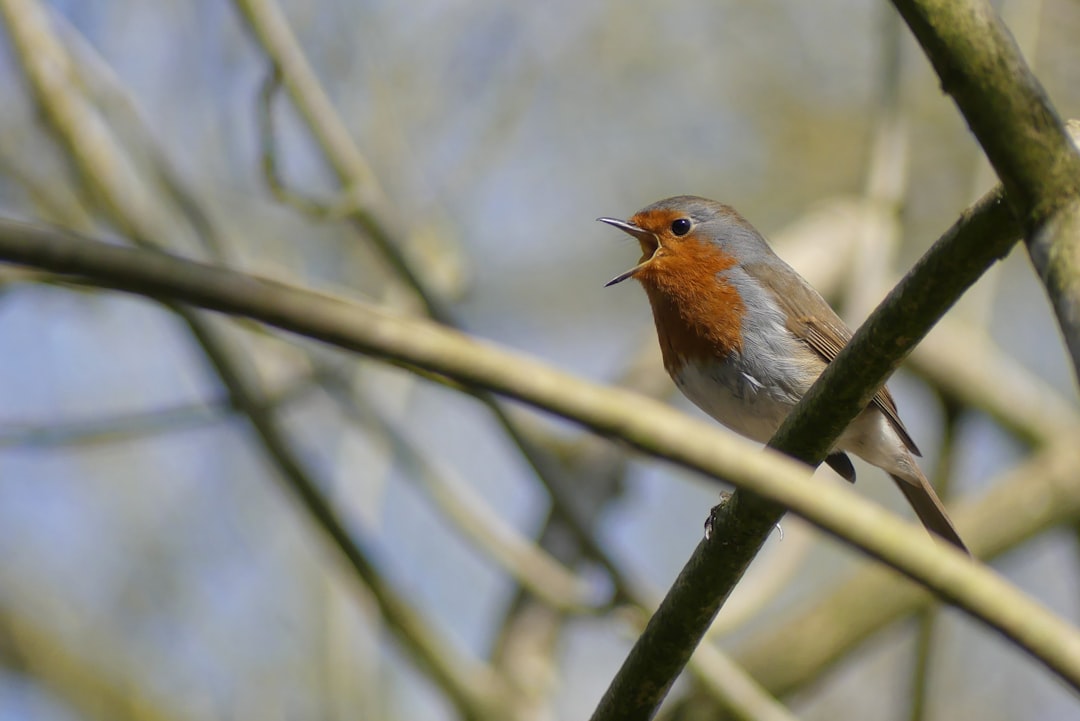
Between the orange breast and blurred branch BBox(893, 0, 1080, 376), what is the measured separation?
2357 mm

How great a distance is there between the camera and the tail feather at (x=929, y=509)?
4500mm

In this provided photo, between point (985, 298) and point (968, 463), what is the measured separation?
39.4 inches

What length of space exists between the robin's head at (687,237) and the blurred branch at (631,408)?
2.44m

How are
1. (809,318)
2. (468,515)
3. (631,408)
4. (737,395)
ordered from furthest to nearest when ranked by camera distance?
(468,515) → (809,318) → (737,395) → (631,408)

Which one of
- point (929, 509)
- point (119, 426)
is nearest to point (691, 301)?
point (929, 509)

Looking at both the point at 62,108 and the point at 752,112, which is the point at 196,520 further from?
the point at 752,112

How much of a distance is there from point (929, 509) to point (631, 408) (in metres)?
2.92

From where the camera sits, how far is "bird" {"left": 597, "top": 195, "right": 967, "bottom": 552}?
167 inches

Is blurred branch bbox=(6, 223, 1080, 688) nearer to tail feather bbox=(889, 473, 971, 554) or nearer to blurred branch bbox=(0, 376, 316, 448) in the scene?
tail feather bbox=(889, 473, 971, 554)

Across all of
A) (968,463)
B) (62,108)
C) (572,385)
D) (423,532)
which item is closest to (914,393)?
(968,463)

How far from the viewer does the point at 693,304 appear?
434cm

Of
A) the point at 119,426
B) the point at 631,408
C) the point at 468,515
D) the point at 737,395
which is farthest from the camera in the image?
the point at 468,515

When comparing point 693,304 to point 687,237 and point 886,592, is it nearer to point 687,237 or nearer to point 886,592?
point 687,237

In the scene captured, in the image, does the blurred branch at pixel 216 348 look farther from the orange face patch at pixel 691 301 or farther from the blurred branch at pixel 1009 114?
the blurred branch at pixel 1009 114
